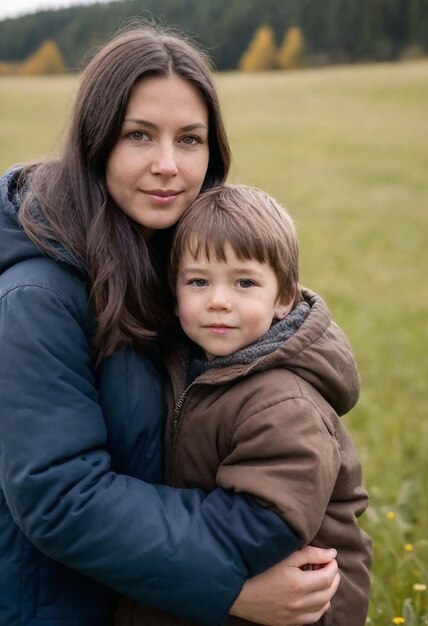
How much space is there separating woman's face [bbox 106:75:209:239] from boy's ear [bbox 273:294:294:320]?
1.31 feet

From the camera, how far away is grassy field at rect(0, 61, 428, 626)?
13.5ft

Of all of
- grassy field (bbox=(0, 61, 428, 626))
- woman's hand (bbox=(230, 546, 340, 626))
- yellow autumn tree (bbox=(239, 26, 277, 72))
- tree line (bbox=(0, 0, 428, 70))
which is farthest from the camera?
yellow autumn tree (bbox=(239, 26, 277, 72))

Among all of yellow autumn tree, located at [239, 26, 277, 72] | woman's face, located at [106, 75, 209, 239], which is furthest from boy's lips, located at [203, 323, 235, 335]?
yellow autumn tree, located at [239, 26, 277, 72]

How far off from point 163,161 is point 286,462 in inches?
35.8

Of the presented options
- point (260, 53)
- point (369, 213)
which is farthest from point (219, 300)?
point (260, 53)

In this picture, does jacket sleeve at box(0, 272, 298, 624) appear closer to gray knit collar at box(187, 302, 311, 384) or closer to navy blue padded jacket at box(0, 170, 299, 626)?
navy blue padded jacket at box(0, 170, 299, 626)

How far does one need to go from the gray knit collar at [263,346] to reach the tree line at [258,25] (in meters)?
11.9

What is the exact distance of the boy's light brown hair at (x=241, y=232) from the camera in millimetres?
2111

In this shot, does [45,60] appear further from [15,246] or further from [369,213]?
[15,246]

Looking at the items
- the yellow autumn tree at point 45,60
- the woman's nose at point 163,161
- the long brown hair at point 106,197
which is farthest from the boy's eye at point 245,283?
the yellow autumn tree at point 45,60

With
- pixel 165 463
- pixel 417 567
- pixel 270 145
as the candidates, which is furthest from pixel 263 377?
pixel 270 145

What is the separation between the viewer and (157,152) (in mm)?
2182

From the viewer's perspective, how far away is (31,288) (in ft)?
6.13

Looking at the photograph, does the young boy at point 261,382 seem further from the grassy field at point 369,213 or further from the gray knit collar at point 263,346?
the grassy field at point 369,213
